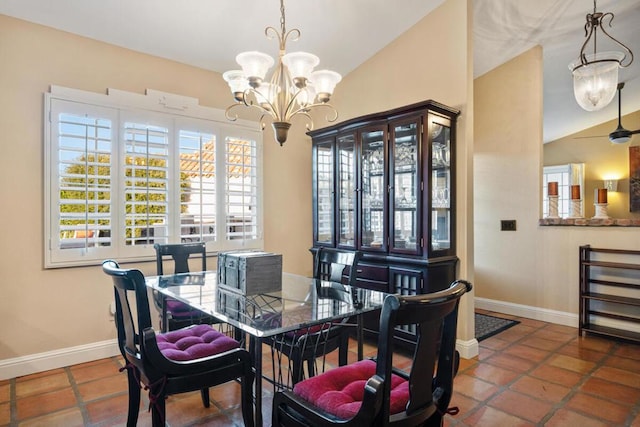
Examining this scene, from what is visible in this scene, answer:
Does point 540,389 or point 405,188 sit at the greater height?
point 405,188

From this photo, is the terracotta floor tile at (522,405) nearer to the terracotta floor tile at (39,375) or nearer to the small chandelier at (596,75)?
the small chandelier at (596,75)

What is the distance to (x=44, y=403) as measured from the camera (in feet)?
7.62

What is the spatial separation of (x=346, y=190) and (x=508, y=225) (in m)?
2.05

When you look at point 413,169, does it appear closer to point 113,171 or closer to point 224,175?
point 224,175

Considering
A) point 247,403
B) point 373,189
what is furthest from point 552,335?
point 247,403

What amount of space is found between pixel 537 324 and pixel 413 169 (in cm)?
236

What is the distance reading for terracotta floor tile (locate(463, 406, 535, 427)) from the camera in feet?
6.82

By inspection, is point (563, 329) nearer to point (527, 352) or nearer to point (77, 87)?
point (527, 352)

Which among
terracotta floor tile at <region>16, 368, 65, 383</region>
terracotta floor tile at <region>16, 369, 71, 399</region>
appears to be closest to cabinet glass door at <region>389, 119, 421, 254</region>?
terracotta floor tile at <region>16, 369, 71, 399</region>

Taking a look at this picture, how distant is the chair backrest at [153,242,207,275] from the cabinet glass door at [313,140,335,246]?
1.22 m

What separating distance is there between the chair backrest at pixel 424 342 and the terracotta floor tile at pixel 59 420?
196 centimetres

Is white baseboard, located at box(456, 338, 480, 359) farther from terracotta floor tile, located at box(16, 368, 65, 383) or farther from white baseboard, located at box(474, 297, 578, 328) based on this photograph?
terracotta floor tile, located at box(16, 368, 65, 383)

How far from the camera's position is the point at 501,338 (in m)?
3.53

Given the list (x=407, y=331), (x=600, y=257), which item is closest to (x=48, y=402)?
(x=407, y=331)
